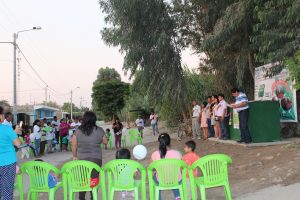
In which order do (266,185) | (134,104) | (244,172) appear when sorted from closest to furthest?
1. (266,185)
2. (244,172)
3. (134,104)

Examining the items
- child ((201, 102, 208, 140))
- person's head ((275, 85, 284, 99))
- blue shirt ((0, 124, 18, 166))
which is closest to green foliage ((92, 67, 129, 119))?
child ((201, 102, 208, 140))

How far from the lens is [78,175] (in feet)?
22.3

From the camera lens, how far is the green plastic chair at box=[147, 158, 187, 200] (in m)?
6.50

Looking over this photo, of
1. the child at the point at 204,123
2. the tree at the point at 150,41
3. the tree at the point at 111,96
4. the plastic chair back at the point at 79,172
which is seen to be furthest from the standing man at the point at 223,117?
the tree at the point at 111,96

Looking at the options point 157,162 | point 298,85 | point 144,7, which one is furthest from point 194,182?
point 144,7

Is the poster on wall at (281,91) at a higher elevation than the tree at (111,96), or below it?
below

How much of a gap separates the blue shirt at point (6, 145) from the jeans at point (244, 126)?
24.9ft

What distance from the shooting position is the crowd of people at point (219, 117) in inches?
481

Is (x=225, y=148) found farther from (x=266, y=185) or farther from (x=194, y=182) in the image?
(x=194, y=182)

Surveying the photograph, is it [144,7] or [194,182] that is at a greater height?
[144,7]

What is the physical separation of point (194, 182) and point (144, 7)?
14586 millimetres

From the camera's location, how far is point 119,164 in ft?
21.7

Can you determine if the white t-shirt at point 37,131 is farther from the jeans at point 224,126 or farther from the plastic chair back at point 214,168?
the plastic chair back at point 214,168

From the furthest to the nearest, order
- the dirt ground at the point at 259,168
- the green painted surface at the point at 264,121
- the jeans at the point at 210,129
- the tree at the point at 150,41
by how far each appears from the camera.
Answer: the tree at the point at 150,41 < the jeans at the point at 210,129 < the green painted surface at the point at 264,121 < the dirt ground at the point at 259,168
